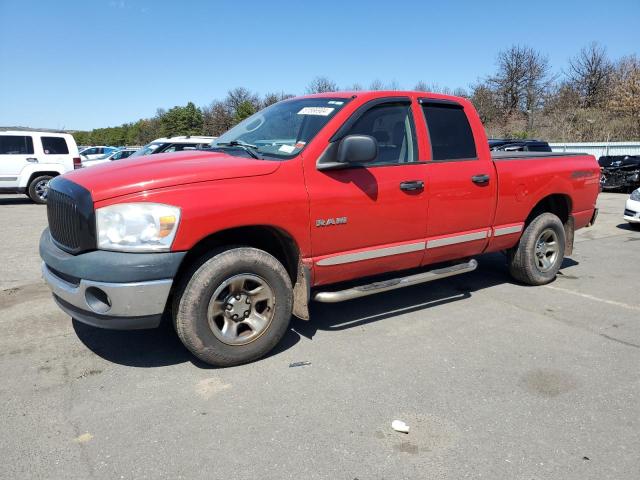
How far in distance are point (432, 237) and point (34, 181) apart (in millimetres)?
13158

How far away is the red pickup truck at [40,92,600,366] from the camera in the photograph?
313 cm

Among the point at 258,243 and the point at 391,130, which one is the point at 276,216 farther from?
the point at 391,130

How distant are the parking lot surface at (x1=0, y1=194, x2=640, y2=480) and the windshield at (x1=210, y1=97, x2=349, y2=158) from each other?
5.20 feet

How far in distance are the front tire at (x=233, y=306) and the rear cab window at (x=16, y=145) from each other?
42.7ft

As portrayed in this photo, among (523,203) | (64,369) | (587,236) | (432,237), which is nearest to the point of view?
(64,369)

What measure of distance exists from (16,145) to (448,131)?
13360 millimetres

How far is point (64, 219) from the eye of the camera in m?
3.39

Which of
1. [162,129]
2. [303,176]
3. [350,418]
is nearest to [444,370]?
[350,418]

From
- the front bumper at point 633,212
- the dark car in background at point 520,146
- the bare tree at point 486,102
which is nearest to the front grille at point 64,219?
the front bumper at point 633,212

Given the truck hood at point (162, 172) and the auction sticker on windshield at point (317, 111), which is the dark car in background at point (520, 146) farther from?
the truck hood at point (162, 172)

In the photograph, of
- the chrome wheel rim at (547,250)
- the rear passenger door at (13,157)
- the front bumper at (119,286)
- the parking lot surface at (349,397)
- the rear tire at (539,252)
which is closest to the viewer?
the parking lot surface at (349,397)

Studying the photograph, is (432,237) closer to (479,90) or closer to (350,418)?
(350,418)

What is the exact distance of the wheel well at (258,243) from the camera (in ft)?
11.6

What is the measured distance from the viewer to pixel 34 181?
1391cm
